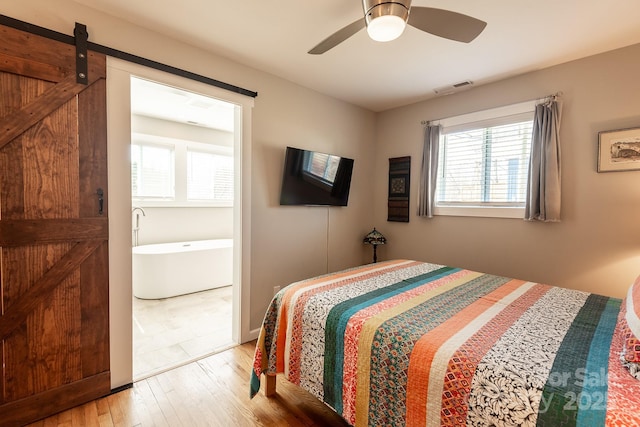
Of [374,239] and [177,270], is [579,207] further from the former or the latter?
[177,270]

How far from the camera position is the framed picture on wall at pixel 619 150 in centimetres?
219

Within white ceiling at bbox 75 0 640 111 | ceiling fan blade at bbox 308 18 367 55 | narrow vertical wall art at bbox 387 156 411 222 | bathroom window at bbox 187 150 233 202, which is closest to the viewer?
ceiling fan blade at bbox 308 18 367 55

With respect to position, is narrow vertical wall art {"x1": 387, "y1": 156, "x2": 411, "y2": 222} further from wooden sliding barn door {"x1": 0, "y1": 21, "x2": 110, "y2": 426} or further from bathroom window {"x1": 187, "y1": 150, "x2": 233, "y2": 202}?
bathroom window {"x1": 187, "y1": 150, "x2": 233, "y2": 202}

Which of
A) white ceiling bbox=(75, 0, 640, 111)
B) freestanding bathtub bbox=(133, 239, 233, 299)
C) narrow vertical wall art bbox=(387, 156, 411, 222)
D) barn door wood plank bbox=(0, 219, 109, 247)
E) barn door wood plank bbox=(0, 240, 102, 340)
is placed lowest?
freestanding bathtub bbox=(133, 239, 233, 299)

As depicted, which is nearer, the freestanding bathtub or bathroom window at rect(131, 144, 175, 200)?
the freestanding bathtub

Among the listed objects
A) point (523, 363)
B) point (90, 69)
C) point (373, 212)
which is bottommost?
point (523, 363)

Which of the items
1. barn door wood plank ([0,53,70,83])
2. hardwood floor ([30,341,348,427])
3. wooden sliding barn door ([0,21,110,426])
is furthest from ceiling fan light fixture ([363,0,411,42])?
hardwood floor ([30,341,348,427])

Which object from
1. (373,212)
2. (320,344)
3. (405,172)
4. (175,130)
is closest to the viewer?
(320,344)

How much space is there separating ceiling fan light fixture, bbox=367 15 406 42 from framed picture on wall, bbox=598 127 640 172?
2179 millimetres

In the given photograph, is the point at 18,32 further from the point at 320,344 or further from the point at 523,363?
the point at 523,363

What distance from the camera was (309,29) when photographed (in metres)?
2.08

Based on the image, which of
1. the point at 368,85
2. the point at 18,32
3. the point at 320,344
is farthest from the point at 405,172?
the point at 18,32

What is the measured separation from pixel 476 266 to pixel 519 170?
1076 mm

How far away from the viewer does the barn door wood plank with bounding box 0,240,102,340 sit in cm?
164
